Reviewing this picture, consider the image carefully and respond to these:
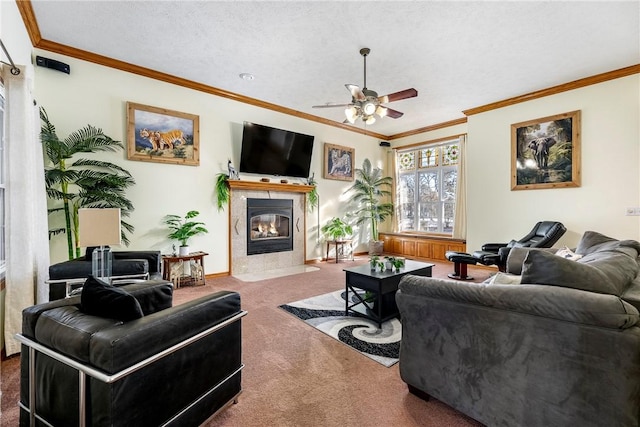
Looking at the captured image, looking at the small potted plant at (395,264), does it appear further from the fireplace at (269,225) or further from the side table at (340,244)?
the side table at (340,244)

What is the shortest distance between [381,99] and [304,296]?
277 centimetres

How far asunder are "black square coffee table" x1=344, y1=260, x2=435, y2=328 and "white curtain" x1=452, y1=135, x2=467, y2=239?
3.34 meters

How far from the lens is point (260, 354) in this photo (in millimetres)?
2506

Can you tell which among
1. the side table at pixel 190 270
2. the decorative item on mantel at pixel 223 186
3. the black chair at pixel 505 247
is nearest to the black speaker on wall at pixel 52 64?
the decorative item on mantel at pixel 223 186

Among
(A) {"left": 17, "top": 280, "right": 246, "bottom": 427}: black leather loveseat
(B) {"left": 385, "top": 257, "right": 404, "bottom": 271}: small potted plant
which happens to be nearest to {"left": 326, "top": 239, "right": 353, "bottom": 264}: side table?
(B) {"left": 385, "top": 257, "right": 404, "bottom": 271}: small potted plant

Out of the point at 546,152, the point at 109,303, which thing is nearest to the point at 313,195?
the point at 546,152

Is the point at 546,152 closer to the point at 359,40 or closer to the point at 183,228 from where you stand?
the point at 359,40

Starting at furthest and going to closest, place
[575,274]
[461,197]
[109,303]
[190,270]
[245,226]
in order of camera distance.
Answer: [461,197], [245,226], [190,270], [575,274], [109,303]

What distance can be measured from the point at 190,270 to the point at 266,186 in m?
1.99

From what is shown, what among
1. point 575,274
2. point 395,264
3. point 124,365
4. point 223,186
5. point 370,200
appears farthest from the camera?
point 370,200

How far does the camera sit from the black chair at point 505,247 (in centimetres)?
433

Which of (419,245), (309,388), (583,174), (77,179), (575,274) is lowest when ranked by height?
(309,388)

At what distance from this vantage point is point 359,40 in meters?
3.48

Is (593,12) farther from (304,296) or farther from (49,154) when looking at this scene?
(49,154)
